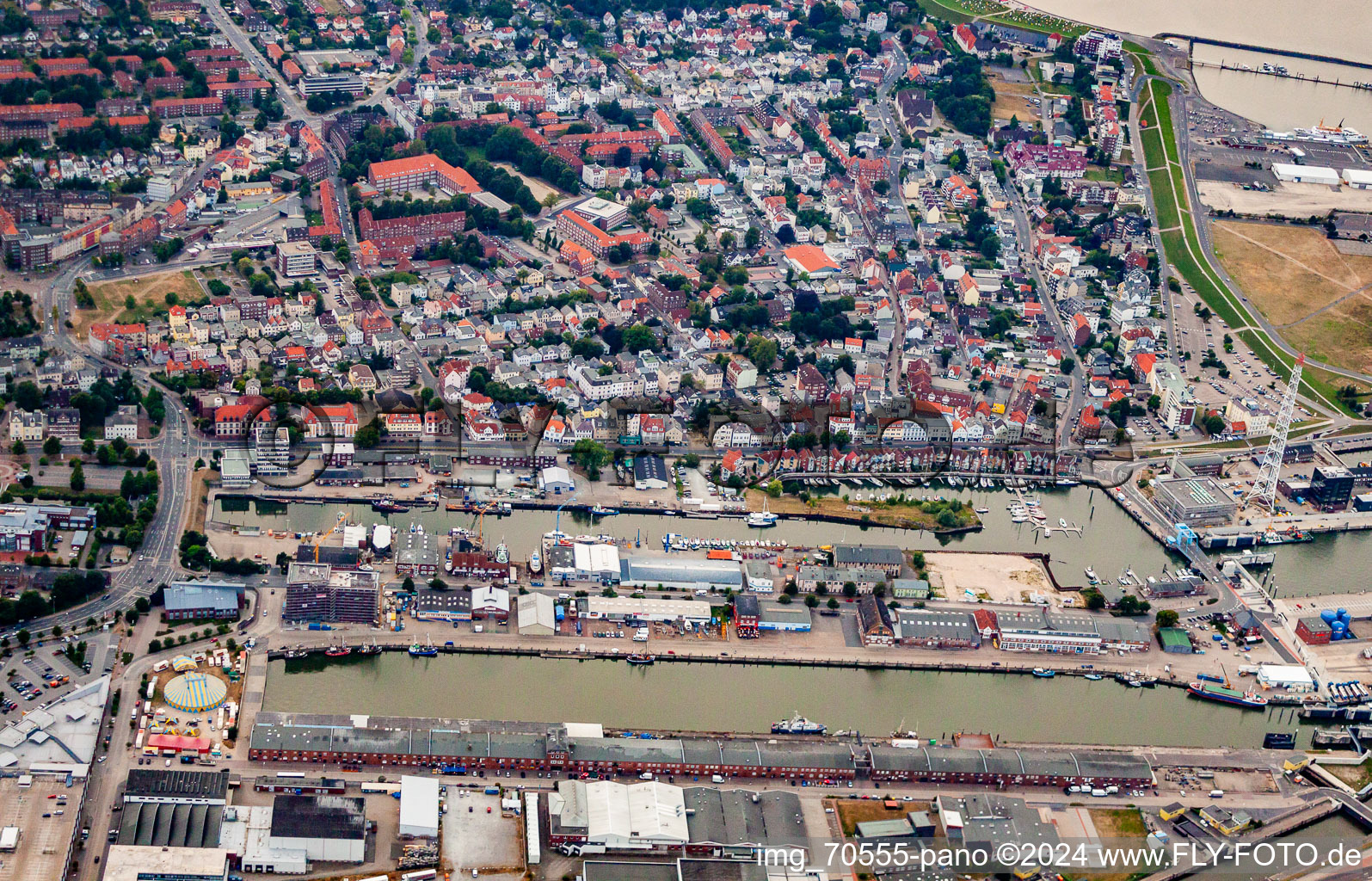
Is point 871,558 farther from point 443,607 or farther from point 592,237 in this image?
point 592,237

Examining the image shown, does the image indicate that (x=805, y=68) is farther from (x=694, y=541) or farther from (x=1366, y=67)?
(x=694, y=541)

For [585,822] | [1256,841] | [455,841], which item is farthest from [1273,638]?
[455,841]

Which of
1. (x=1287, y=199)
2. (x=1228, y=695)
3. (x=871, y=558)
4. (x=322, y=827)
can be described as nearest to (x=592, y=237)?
(x=871, y=558)

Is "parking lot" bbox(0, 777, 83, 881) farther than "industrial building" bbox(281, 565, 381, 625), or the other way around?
"industrial building" bbox(281, 565, 381, 625)

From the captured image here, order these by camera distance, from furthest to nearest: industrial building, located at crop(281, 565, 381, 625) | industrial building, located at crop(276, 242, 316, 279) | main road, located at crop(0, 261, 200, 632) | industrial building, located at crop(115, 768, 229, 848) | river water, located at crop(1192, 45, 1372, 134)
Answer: river water, located at crop(1192, 45, 1372, 134)
industrial building, located at crop(276, 242, 316, 279)
industrial building, located at crop(281, 565, 381, 625)
main road, located at crop(0, 261, 200, 632)
industrial building, located at crop(115, 768, 229, 848)

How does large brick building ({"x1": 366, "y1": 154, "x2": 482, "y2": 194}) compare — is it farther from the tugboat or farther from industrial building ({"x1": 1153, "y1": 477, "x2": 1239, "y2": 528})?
the tugboat

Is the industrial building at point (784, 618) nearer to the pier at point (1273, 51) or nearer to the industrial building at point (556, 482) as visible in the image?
the industrial building at point (556, 482)

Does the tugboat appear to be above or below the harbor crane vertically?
below

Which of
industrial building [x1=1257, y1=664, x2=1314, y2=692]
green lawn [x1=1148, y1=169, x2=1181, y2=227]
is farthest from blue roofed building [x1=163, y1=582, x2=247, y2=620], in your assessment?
green lawn [x1=1148, y1=169, x2=1181, y2=227]
